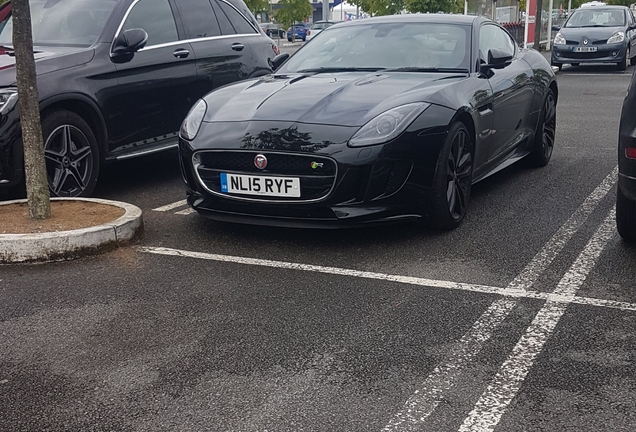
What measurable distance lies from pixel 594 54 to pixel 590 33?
58cm

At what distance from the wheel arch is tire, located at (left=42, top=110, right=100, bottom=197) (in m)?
0.07

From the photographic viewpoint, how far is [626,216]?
16.7 ft

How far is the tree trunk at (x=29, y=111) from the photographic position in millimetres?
5383

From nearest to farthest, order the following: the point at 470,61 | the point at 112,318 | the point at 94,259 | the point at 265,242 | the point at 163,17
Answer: the point at 112,318, the point at 94,259, the point at 265,242, the point at 470,61, the point at 163,17

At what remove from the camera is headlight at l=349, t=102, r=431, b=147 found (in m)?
5.05

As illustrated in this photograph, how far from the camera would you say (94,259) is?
5.07m

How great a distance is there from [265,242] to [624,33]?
55.9 feet

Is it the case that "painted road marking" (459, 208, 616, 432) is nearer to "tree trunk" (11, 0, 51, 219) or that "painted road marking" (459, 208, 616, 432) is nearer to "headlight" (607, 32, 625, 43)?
"tree trunk" (11, 0, 51, 219)

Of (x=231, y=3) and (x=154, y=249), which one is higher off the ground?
(x=231, y=3)

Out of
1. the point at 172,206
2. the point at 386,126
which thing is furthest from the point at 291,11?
the point at 386,126

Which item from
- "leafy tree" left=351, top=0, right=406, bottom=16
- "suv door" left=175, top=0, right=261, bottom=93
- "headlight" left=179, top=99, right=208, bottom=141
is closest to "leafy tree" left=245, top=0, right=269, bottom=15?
"leafy tree" left=351, top=0, right=406, bottom=16

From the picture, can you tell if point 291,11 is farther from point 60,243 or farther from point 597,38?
point 60,243

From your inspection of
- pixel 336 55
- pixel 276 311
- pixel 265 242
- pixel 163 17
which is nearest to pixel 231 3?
pixel 163 17

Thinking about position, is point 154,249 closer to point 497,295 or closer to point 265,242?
point 265,242
